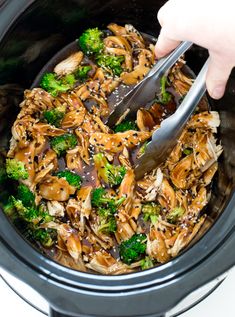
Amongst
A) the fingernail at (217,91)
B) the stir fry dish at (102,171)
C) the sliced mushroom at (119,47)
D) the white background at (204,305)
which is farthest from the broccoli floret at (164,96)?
the white background at (204,305)

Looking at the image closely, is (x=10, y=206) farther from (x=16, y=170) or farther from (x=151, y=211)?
(x=151, y=211)

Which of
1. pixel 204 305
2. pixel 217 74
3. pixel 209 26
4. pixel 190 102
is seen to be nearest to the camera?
pixel 209 26

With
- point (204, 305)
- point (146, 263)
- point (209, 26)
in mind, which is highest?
point (209, 26)

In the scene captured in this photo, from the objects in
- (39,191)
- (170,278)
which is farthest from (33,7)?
(170,278)

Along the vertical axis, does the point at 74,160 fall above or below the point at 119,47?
below

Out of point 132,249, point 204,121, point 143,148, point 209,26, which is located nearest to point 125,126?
point 143,148

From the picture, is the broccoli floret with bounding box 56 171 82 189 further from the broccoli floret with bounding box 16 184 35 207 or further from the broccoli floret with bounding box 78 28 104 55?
the broccoli floret with bounding box 78 28 104 55
